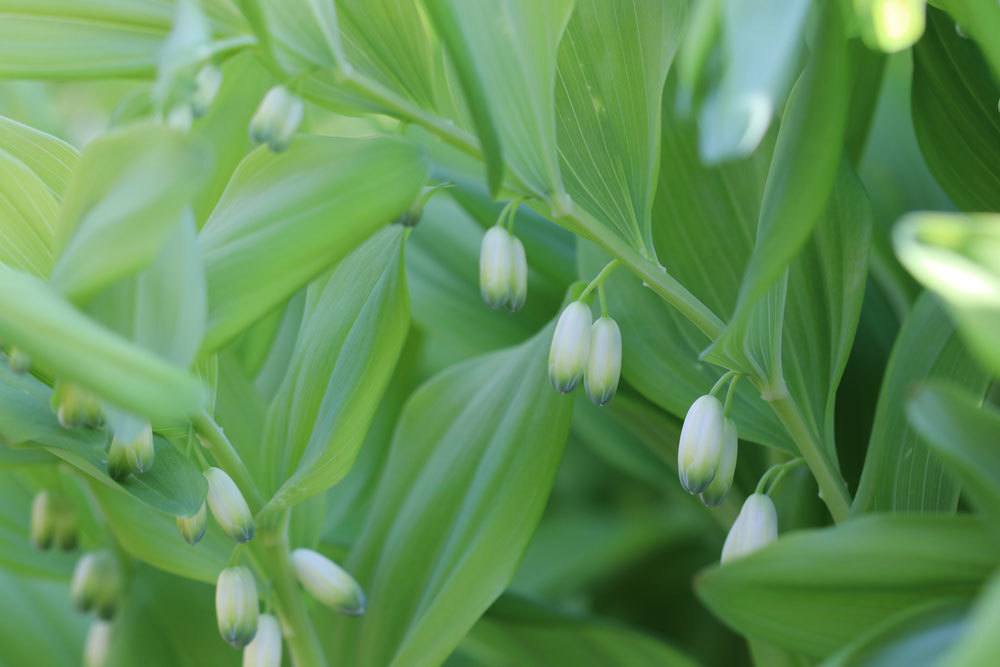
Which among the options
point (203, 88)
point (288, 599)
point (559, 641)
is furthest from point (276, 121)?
point (559, 641)

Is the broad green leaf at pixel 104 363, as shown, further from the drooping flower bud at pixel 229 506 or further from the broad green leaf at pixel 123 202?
the drooping flower bud at pixel 229 506

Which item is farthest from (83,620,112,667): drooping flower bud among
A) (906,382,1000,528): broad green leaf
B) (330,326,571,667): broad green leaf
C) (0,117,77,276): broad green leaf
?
(906,382,1000,528): broad green leaf

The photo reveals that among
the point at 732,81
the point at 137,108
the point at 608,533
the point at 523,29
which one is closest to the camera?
the point at 732,81

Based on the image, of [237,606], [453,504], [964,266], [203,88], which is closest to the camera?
[964,266]

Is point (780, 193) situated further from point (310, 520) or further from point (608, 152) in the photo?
point (310, 520)

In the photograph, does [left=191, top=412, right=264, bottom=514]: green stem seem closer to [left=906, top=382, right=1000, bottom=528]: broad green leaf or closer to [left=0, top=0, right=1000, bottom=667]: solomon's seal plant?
[left=0, top=0, right=1000, bottom=667]: solomon's seal plant

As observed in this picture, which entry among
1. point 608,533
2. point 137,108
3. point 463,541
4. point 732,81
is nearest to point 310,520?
point 463,541

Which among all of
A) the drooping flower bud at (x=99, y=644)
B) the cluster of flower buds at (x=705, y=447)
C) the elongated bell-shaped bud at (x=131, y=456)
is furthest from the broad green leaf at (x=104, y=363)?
the drooping flower bud at (x=99, y=644)

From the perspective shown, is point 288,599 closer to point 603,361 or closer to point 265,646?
point 265,646
